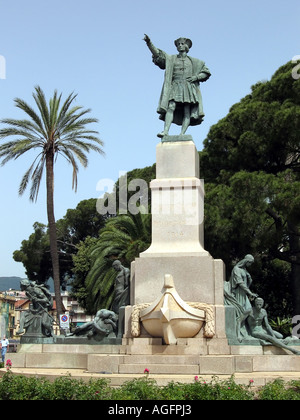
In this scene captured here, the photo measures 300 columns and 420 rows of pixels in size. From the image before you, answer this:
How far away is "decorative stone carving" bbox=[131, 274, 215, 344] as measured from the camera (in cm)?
1167

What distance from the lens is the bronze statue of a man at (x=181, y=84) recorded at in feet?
47.9

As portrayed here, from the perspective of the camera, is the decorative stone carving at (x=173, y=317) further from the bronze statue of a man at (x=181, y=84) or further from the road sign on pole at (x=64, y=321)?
the road sign on pole at (x=64, y=321)

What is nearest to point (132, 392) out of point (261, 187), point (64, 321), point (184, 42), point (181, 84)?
point (181, 84)

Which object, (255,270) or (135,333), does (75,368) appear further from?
(255,270)

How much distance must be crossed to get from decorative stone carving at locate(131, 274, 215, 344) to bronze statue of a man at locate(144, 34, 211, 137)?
178 inches

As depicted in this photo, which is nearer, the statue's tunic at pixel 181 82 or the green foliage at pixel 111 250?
the statue's tunic at pixel 181 82

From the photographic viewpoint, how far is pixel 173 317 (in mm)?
11617

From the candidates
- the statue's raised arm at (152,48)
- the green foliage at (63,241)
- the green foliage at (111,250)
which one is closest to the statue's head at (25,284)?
the statue's raised arm at (152,48)

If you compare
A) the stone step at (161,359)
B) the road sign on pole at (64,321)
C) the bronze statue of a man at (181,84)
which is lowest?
the road sign on pole at (64,321)

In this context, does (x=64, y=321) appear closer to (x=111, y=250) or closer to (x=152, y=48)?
(x=111, y=250)

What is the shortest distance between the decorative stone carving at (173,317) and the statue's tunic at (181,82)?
482cm

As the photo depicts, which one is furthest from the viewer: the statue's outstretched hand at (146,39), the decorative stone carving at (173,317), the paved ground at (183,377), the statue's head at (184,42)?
the statue's head at (184,42)

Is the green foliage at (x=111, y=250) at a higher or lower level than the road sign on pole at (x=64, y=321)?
higher
